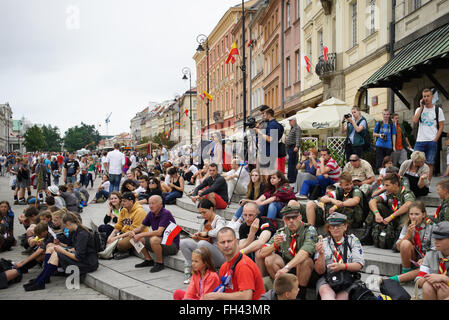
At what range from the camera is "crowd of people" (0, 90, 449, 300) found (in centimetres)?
440

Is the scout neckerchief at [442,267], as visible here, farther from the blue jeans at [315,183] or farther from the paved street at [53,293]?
the paved street at [53,293]

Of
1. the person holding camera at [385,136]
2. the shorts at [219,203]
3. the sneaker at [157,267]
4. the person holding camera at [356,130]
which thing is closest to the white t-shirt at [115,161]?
the shorts at [219,203]

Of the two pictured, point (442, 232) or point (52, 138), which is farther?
point (52, 138)

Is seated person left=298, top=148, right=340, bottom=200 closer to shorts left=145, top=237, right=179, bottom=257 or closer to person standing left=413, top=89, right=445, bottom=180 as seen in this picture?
person standing left=413, top=89, right=445, bottom=180

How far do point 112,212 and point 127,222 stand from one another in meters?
1.60

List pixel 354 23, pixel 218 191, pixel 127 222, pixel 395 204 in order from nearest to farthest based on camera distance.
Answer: pixel 395 204 → pixel 127 222 → pixel 218 191 → pixel 354 23

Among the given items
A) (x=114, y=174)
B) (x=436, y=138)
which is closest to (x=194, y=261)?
(x=436, y=138)

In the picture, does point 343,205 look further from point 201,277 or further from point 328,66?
point 328,66

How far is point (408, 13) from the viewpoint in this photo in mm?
13273

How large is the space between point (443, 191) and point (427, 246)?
88 cm

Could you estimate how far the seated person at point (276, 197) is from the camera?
677 cm

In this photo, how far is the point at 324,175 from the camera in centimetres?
851

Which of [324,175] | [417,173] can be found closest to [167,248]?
[324,175]

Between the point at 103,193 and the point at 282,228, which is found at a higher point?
the point at 282,228
